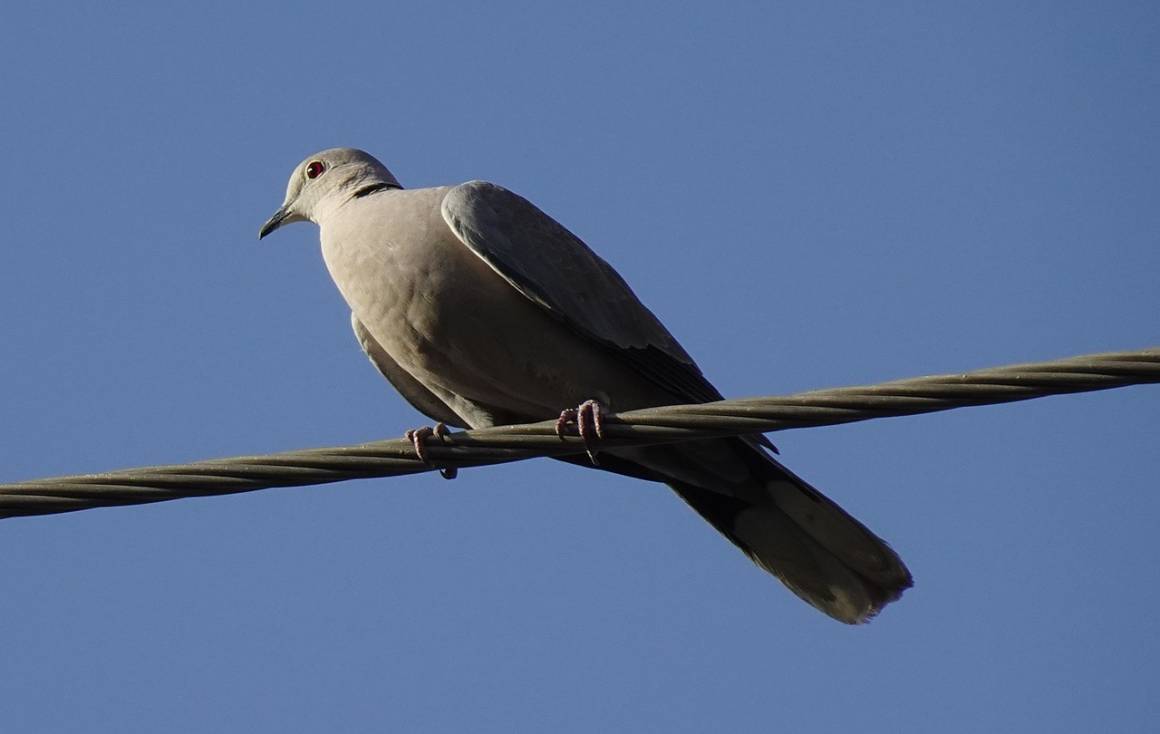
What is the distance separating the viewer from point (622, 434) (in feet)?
15.4

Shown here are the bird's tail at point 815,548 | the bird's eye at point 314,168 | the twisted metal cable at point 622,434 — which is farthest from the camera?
the bird's eye at point 314,168

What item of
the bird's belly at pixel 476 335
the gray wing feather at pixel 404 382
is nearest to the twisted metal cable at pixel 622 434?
the bird's belly at pixel 476 335

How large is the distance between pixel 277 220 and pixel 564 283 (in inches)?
89.6

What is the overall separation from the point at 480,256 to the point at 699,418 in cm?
212

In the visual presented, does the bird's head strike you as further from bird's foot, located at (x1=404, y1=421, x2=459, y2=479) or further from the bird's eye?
bird's foot, located at (x1=404, y1=421, x2=459, y2=479)

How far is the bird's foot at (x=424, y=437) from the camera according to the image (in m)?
4.67

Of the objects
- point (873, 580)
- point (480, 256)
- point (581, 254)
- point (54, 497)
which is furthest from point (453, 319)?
point (54, 497)

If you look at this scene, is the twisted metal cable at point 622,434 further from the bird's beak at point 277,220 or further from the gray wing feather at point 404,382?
the bird's beak at point 277,220

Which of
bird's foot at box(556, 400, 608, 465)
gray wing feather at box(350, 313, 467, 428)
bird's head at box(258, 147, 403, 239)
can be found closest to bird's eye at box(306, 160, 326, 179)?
bird's head at box(258, 147, 403, 239)

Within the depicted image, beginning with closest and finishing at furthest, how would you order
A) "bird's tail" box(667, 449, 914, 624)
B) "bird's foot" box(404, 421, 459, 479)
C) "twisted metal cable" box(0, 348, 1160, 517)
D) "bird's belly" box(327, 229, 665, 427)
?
"twisted metal cable" box(0, 348, 1160, 517) → "bird's foot" box(404, 421, 459, 479) → "bird's tail" box(667, 449, 914, 624) → "bird's belly" box(327, 229, 665, 427)

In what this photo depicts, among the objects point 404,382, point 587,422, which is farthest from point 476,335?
point 587,422

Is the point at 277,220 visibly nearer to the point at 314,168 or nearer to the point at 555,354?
the point at 314,168

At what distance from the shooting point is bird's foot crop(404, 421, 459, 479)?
467 cm

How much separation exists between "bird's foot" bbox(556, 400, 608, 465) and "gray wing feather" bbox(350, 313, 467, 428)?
1748 mm
